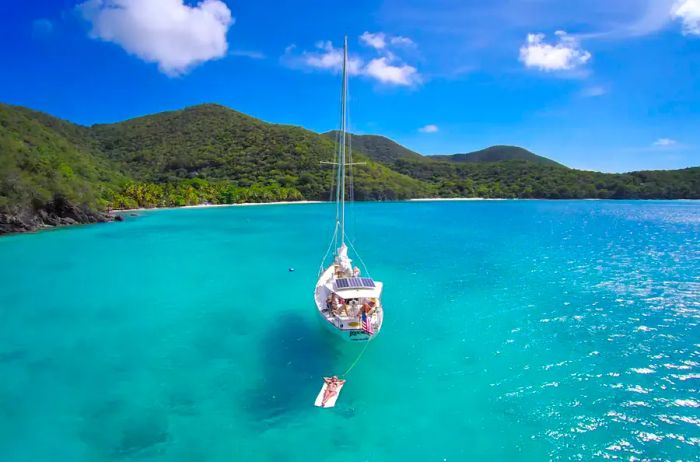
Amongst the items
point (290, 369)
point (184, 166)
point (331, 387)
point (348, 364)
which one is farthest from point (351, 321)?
point (184, 166)

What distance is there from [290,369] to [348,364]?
2.81 metres

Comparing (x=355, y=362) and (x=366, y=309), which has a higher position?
(x=366, y=309)

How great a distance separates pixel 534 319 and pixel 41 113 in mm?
214702

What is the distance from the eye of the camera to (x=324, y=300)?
21.1 m

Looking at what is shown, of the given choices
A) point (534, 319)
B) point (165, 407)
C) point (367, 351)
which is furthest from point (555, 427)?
point (165, 407)

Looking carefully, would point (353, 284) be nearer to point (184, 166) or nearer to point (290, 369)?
point (290, 369)

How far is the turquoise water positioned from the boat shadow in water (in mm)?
108

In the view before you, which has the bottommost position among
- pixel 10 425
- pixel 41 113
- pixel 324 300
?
pixel 10 425

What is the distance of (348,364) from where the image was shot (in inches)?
729

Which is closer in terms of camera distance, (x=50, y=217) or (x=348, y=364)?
(x=348, y=364)

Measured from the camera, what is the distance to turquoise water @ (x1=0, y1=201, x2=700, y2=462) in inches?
526

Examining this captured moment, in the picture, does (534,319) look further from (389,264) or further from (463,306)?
(389,264)

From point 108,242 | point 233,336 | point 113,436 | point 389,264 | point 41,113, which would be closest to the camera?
point 113,436

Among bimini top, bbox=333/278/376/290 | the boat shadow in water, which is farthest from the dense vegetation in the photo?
bimini top, bbox=333/278/376/290
